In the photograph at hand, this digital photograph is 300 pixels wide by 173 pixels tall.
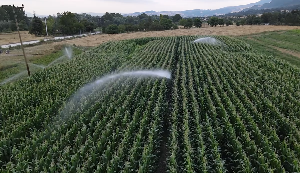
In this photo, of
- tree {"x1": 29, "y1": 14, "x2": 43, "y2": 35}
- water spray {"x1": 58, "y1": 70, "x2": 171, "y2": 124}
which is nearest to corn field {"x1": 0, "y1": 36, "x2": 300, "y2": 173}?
water spray {"x1": 58, "y1": 70, "x2": 171, "y2": 124}

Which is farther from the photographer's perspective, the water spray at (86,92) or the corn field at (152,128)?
the water spray at (86,92)

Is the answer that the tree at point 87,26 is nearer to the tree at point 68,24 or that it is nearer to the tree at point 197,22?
the tree at point 68,24

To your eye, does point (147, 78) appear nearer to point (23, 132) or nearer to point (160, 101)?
point (160, 101)

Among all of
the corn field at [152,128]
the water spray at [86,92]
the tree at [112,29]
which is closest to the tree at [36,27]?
the tree at [112,29]

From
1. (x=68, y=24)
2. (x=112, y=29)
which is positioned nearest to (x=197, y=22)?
(x=112, y=29)

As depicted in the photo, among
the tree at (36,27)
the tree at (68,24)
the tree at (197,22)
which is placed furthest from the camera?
the tree at (197,22)

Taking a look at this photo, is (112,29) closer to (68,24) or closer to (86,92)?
(68,24)

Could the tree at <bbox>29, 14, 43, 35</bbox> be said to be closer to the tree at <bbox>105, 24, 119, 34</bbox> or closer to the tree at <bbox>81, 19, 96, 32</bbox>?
the tree at <bbox>81, 19, 96, 32</bbox>

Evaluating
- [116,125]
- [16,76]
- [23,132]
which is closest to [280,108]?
[116,125]
